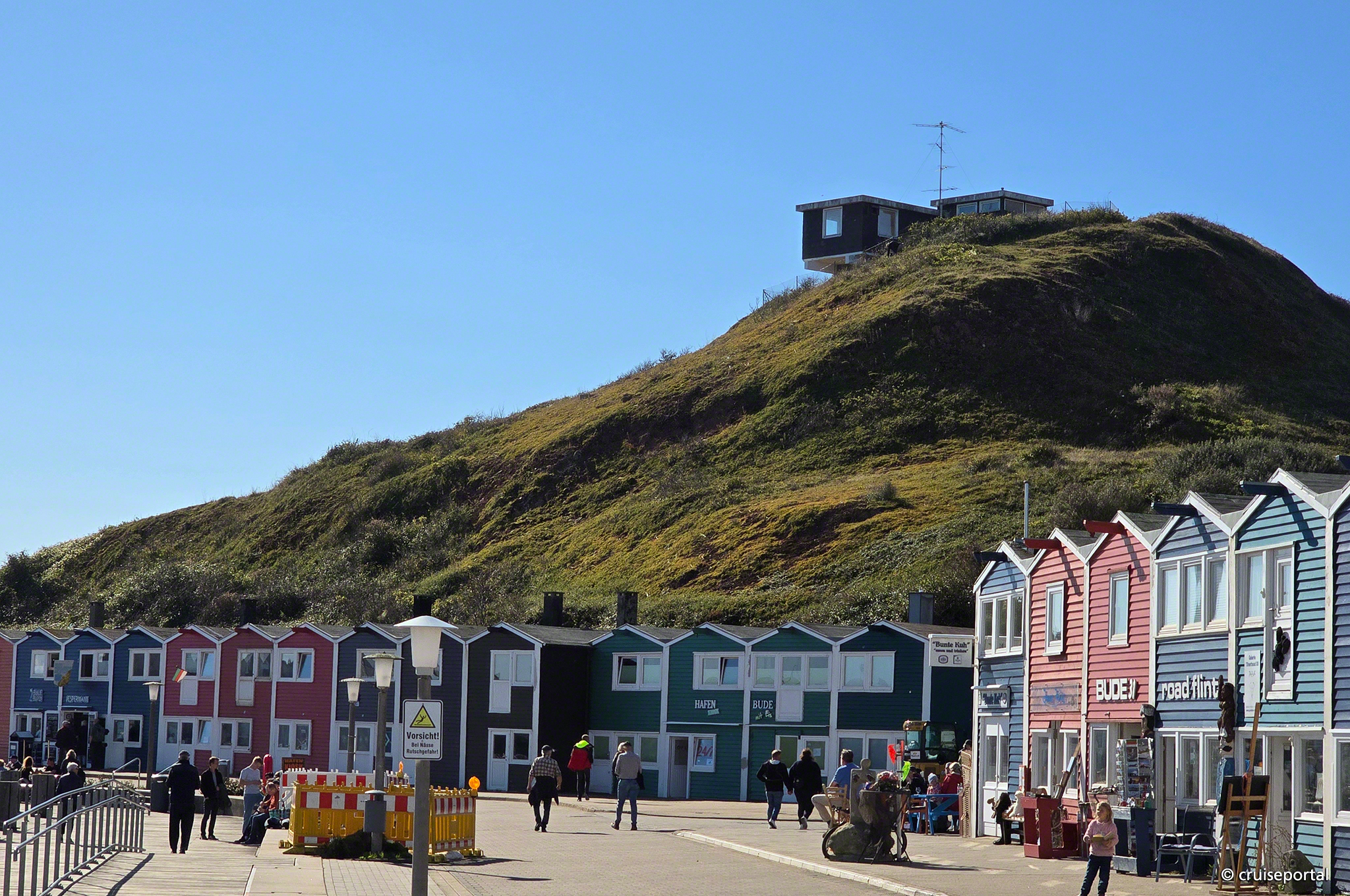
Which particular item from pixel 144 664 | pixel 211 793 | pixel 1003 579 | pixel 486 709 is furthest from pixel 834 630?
pixel 144 664

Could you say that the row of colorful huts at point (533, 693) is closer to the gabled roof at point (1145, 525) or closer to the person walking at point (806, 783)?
the person walking at point (806, 783)

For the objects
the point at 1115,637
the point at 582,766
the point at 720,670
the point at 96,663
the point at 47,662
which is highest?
the point at 1115,637

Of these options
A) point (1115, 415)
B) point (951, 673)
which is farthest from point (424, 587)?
point (951, 673)

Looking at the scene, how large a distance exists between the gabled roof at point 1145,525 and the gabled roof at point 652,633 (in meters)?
24.2

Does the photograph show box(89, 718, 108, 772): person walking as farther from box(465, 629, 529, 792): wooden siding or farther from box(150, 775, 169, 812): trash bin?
box(150, 775, 169, 812): trash bin

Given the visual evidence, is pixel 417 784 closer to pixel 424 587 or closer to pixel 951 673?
pixel 951 673

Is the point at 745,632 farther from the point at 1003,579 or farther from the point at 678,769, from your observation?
the point at 1003,579

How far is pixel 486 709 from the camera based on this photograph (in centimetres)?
5206

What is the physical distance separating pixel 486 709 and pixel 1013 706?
2484 cm

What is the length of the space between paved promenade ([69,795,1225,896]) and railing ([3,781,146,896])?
0.38 meters

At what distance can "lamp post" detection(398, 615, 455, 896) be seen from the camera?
1614 centimetres

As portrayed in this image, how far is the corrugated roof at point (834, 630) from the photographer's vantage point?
45656mm

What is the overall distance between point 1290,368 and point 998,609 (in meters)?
72.5

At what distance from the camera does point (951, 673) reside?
43625 millimetres
